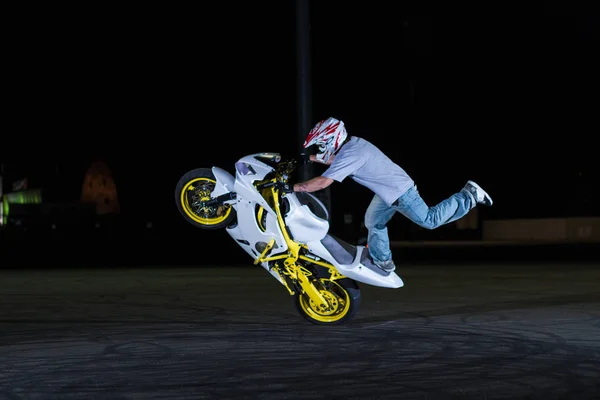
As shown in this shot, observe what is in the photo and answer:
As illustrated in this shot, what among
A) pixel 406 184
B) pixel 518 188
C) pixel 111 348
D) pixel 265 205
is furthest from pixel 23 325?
pixel 518 188

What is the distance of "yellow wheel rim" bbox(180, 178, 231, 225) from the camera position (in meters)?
11.4

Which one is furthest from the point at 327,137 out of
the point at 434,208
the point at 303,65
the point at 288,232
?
the point at 303,65

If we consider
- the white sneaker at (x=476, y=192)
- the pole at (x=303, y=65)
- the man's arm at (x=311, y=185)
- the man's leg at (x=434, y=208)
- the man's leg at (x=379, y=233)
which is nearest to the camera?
→ the man's arm at (x=311, y=185)

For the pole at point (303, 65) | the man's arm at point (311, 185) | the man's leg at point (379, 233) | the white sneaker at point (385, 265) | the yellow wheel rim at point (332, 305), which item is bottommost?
the yellow wheel rim at point (332, 305)

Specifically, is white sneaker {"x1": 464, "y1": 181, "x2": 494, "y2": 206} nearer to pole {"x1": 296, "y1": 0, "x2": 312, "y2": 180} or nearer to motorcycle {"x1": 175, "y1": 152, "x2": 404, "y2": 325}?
motorcycle {"x1": 175, "y1": 152, "x2": 404, "y2": 325}

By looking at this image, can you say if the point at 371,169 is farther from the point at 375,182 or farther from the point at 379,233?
the point at 379,233

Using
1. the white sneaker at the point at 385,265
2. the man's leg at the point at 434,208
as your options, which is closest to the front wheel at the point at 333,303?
the white sneaker at the point at 385,265

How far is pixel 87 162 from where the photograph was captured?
12312cm

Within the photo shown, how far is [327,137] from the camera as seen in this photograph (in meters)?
10.8

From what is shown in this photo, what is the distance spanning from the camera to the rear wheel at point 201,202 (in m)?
11.4

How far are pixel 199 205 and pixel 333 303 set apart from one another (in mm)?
1775

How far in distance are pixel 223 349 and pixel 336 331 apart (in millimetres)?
1641

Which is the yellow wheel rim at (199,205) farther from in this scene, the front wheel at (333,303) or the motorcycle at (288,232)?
the front wheel at (333,303)

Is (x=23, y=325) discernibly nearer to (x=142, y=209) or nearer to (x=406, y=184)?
(x=406, y=184)
